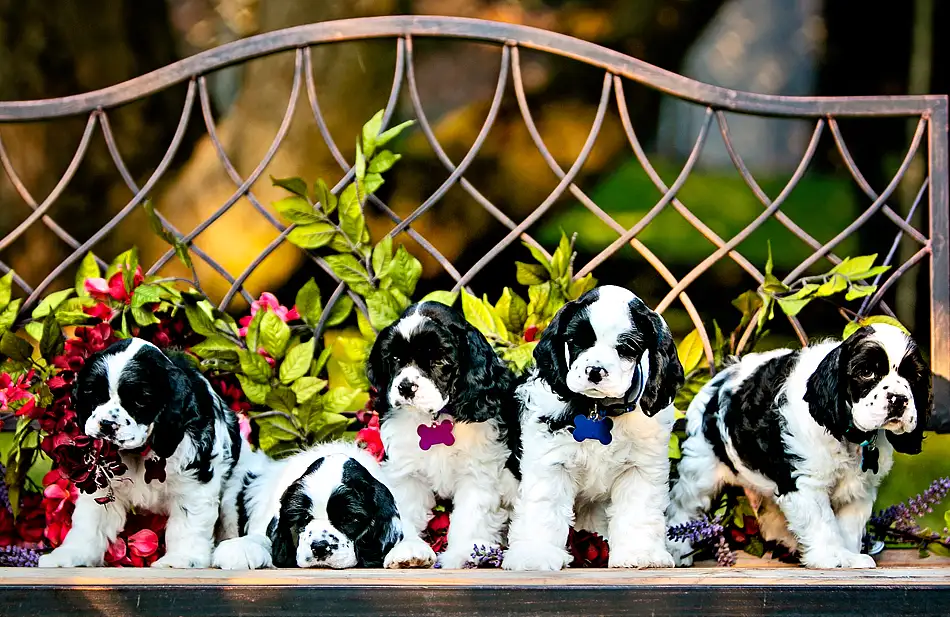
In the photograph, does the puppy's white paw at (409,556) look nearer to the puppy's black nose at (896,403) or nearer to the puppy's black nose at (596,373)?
the puppy's black nose at (596,373)

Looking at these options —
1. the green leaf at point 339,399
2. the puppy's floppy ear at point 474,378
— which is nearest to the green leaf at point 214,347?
the green leaf at point 339,399

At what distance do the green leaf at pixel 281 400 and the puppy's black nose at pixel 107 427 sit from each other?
0.90 m

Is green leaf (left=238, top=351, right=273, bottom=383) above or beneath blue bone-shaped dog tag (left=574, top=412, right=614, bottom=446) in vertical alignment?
above

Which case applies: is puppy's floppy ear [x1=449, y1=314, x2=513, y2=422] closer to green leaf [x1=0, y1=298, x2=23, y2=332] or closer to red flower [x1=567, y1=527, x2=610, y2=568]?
red flower [x1=567, y1=527, x2=610, y2=568]

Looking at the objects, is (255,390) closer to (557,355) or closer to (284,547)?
(284,547)

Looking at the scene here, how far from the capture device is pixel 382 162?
413cm

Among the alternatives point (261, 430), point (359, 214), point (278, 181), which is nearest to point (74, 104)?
point (278, 181)

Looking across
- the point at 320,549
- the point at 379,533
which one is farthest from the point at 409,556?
the point at 320,549

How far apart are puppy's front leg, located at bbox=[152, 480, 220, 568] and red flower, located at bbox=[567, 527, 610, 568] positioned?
1.18 meters

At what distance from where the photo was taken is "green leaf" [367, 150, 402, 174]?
4.12m

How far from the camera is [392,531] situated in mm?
3180

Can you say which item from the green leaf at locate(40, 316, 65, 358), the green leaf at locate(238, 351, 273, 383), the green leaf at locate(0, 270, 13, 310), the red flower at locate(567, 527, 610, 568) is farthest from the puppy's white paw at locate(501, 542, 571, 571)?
the green leaf at locate(0, 270, 13, 310)

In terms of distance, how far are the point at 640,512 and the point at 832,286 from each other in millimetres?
1336

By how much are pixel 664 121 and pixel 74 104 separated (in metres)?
2.71
